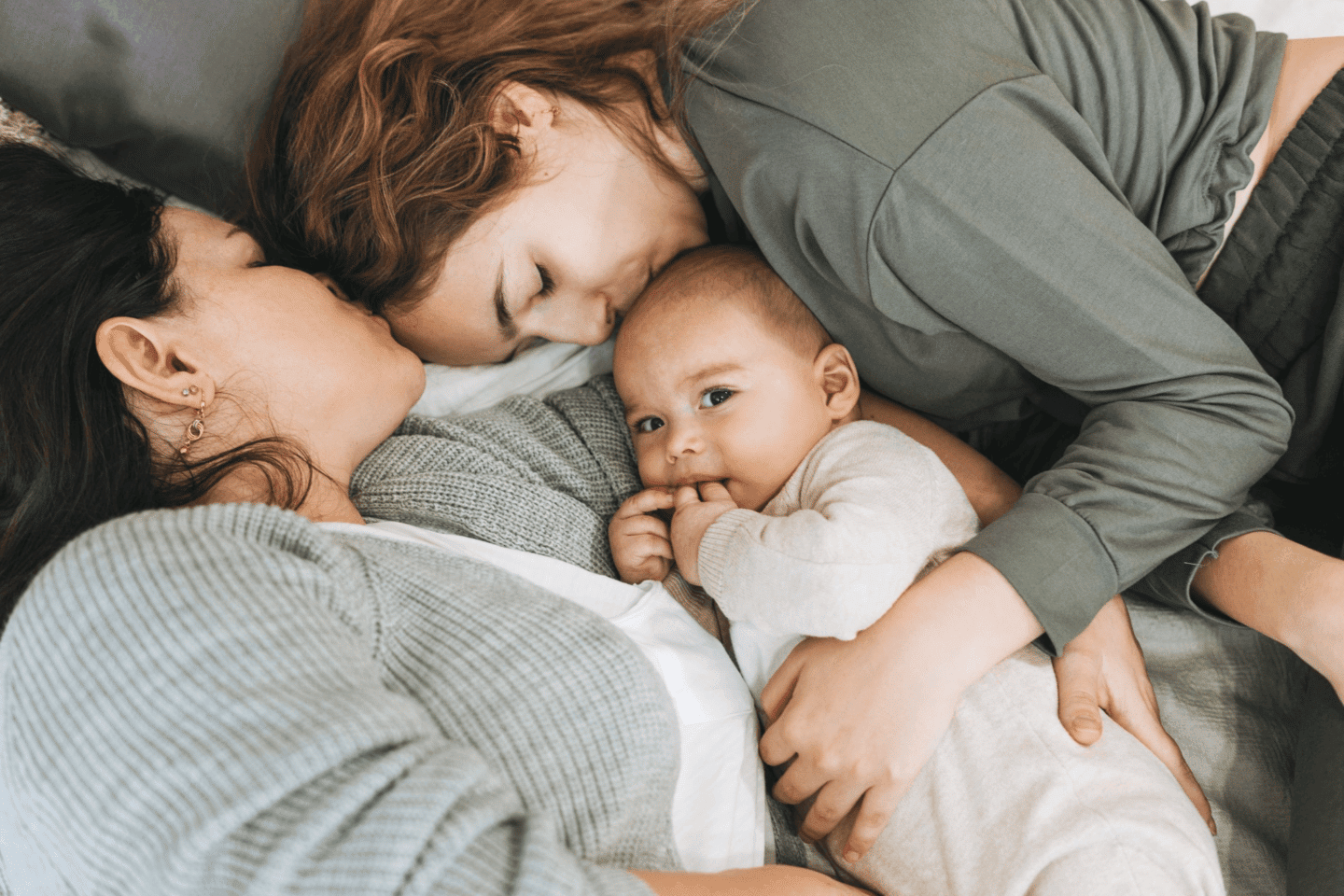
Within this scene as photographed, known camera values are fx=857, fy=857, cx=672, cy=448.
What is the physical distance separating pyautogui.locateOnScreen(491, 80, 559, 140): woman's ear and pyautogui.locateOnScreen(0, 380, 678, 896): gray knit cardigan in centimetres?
55

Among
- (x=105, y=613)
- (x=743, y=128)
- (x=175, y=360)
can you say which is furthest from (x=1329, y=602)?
(x=175, y=360)

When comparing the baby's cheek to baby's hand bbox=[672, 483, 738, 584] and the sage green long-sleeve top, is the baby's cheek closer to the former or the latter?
baby's hand bbox=[672, 483, 738, 584]

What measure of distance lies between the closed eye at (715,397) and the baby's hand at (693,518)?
10cm

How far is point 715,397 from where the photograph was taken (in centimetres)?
109

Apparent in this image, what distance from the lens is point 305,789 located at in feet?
1.91

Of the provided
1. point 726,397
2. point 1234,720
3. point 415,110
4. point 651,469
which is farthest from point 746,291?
point 1234,720

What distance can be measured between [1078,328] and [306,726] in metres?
0.84

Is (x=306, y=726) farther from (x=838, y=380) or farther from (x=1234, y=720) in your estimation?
(x=1234, y=720)

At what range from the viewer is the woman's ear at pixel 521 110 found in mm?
1061

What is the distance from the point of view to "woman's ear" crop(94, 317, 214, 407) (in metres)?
0.88

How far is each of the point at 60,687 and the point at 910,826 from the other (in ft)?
2.57

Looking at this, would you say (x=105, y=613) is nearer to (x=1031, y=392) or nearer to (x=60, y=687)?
(x=60, y=687)

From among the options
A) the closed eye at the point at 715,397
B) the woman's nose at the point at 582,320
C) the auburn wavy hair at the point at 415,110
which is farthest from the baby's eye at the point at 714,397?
the auburn wavy hair at the point at 415,110

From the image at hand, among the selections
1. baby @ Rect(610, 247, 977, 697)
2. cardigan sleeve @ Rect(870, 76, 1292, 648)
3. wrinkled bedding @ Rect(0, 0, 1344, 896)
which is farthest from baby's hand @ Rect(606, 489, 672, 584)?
wrinkled bedding @ Rect(0, 0, 1344, 896)
